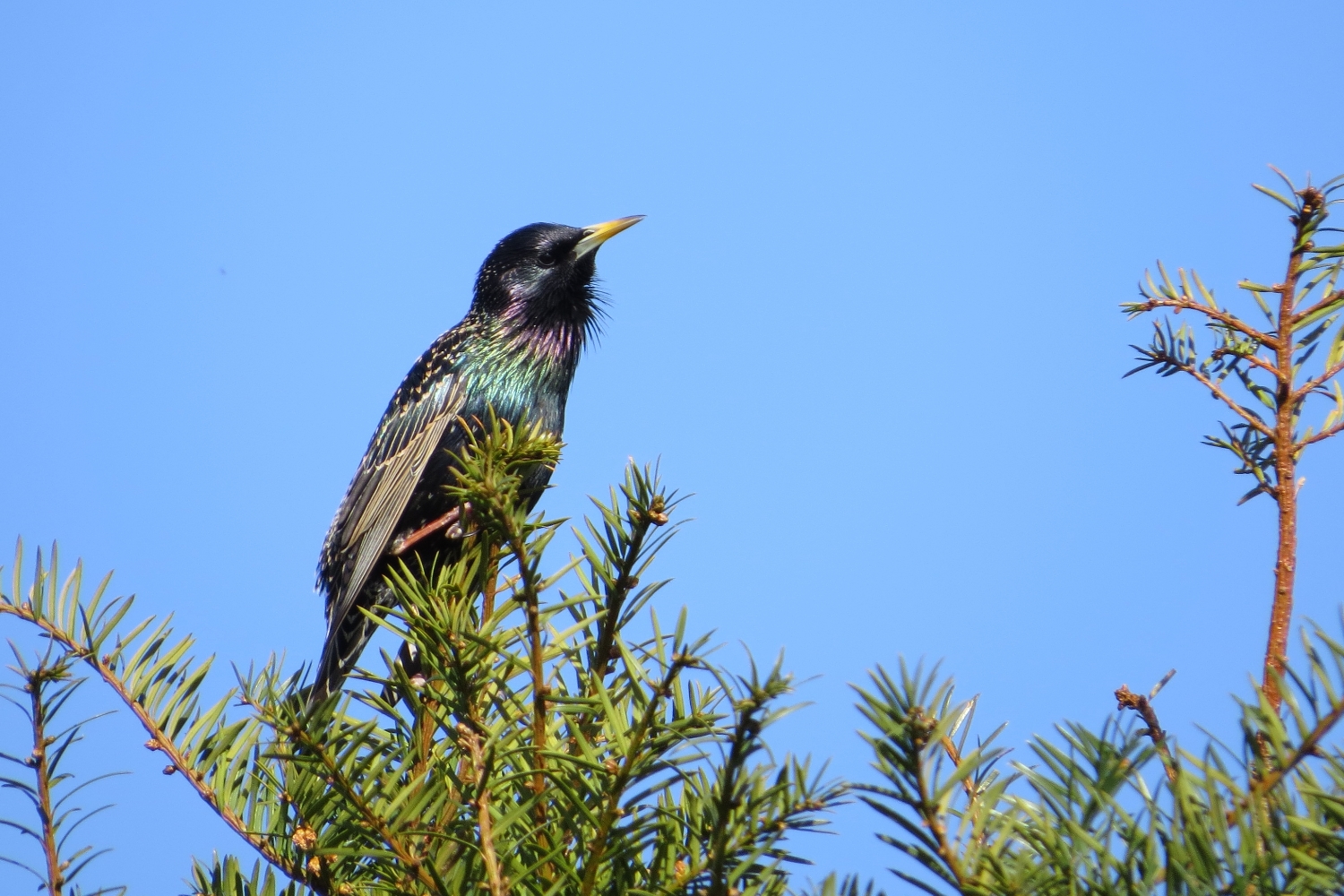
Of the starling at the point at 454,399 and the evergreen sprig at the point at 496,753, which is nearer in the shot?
the evergreen sprig at the point at 496,753

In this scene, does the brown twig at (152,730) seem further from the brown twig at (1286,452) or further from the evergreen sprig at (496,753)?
the brown twig at (1286,452)

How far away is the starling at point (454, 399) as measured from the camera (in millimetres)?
4648

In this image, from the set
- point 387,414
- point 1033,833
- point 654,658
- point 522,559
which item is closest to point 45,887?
point 522,559

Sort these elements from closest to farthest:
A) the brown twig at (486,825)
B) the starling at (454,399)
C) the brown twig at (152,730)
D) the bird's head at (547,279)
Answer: the brown twig at (486,825), the brown twig at (152,730), the starling at (454,399), the bird's head at (547,279)

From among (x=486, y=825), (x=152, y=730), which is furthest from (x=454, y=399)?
(x=486, y=825)

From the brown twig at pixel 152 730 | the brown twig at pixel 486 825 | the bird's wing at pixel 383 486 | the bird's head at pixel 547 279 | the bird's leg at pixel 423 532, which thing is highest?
the bird's head at pixel 547 279

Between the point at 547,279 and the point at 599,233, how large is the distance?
32 centimetres

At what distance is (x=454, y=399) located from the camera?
5.04 metres

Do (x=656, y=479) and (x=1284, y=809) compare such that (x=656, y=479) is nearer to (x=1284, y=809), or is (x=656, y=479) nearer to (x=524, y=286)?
(x=1284, y=809)

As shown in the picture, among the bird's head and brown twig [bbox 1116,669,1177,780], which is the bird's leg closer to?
the bird's head

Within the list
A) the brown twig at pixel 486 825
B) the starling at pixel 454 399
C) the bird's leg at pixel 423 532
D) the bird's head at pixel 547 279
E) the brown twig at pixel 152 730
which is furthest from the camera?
the bird's head at pixel 547 279

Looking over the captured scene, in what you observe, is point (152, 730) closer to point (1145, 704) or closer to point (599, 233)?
point (1145, 704)

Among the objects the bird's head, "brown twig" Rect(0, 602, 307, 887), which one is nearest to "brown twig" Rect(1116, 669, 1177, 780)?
"brown twig" Rect(0, 602, 307, 887)

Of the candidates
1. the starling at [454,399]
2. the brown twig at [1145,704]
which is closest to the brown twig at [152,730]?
the brown twig at [1145,704]
